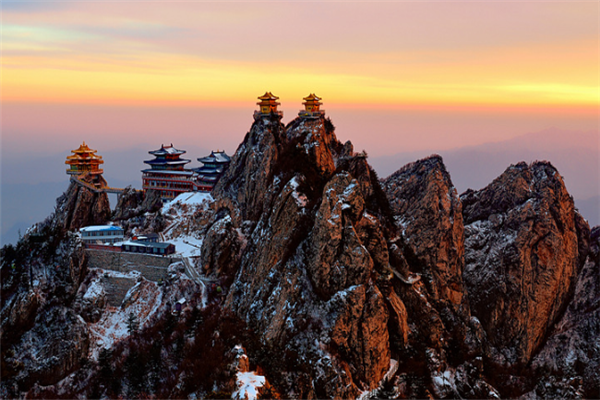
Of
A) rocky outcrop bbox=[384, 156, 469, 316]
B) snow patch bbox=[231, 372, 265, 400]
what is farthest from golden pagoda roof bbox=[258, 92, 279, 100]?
snow patch bbox=[231, 372, 265, 400]

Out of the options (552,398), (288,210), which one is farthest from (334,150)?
(552,398)

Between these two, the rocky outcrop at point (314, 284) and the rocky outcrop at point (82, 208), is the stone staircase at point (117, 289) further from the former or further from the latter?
the rocky outcrop at point (82, 208)

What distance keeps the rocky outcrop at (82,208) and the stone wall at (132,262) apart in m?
11.6

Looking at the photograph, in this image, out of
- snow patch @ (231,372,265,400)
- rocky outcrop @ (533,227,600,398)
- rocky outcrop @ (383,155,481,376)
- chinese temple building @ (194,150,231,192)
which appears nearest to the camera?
snow patch @ (231,372,265,400)

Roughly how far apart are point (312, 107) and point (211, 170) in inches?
649

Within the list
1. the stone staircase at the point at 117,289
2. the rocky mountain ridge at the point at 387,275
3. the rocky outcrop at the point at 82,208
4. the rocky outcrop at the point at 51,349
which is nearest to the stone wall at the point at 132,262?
the stone staircase at the point at 117,289

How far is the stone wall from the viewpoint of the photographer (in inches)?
3083

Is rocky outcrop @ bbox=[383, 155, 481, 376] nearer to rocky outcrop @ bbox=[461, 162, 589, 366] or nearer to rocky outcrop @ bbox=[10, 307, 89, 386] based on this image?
rocky outcrop @ bbox=[461, 162, 589, 366]

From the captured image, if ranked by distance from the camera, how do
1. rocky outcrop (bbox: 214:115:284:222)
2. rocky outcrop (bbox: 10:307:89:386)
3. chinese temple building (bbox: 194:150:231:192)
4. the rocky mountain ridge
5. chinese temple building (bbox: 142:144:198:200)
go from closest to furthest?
the rocky mountain ridge < rocky outcrop (bbox: 10:307:89:386) < rocky outcrop (bbox: 214:115:284:222) < chinese temple building (bbox: 194:150:231:192) < chinese temple building (bbox: 142:144:198:200)

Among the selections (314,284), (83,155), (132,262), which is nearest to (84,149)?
(83,155)

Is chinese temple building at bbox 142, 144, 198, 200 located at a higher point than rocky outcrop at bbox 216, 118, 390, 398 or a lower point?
higher

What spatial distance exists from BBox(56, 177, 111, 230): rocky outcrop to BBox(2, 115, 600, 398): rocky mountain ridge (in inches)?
211

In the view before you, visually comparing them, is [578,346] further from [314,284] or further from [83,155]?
[83,155]

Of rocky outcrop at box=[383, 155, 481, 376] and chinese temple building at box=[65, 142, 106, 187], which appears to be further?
chinese temple building at box=[65, 142, 106, 187]
